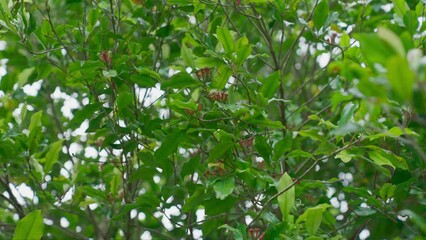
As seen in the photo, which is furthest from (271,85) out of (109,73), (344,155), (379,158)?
(109,73)

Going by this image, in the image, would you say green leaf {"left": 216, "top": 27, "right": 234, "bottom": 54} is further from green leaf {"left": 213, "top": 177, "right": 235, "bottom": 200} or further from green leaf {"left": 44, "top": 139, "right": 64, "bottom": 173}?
green leaf {"left": 44, "top": 139, "right": 64, "bottom": 173}

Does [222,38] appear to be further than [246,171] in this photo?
Yes

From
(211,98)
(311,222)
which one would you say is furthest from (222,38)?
(311,222)

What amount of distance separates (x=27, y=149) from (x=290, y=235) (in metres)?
1.45

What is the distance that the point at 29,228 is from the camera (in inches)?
86.6

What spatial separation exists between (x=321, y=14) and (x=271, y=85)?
0.47m

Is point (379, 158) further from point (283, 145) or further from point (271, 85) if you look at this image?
point (271, 85)

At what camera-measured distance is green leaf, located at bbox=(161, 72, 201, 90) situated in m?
2.82

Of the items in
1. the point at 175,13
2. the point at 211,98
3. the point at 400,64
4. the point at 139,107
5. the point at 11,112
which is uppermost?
the point at 11,112

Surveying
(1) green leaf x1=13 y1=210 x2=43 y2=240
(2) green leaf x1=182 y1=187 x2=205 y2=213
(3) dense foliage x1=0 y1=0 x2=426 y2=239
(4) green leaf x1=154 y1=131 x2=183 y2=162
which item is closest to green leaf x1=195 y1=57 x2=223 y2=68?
(3) dense foliage x1=0 y1=0 x2=426 y2=239

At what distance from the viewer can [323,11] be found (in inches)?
124

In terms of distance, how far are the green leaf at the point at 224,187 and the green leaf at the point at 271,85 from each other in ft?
1.57

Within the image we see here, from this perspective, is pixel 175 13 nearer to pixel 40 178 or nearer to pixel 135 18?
pixel 135 18

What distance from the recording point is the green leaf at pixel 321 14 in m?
3.16
